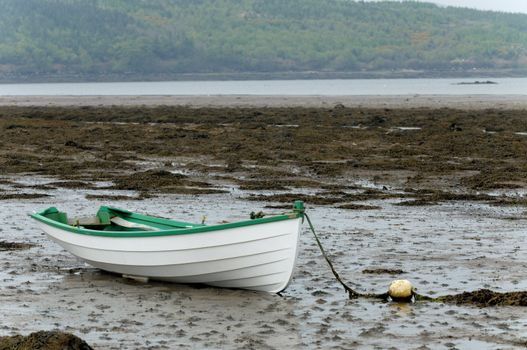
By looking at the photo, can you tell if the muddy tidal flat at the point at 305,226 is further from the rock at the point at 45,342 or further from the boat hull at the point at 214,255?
the rock at the point at 45,342

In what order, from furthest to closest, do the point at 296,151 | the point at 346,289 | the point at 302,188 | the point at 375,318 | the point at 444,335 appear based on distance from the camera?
1. the point at 296,151
2. the point at 302,188
3. the point at 346,289
4. the point at 375,318
5. the point at 444,335

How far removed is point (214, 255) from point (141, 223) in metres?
2.46

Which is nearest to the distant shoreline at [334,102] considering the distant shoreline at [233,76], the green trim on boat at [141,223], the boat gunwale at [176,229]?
the green trim on boat at [141,223]

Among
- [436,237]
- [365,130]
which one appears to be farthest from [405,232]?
[365,130]

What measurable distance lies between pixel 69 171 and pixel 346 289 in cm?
1455

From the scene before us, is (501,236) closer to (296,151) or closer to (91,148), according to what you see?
(296,151)

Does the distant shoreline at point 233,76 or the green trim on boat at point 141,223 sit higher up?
the green trim on boat at point 141,223

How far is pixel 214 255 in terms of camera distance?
1259cm

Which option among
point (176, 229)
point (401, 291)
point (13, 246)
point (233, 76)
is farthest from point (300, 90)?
point (401, 291)

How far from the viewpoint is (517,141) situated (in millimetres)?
30609

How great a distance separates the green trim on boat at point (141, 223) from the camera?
1199 centimetres

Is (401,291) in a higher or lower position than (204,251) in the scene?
lower

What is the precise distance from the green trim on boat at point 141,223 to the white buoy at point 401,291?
54.6 inches

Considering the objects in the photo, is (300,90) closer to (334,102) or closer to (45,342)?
(334,102)
